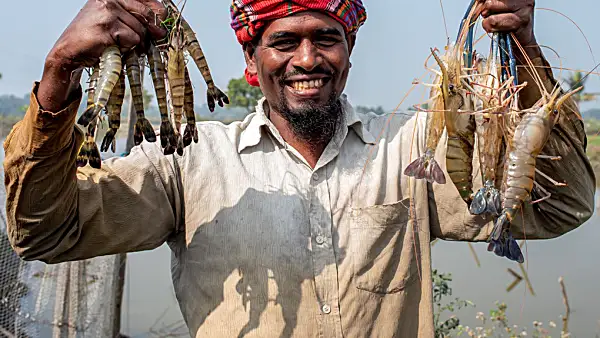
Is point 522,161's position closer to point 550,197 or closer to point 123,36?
point 550,197

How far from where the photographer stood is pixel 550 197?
8.35 feet

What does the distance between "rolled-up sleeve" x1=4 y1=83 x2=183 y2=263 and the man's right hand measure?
4cm

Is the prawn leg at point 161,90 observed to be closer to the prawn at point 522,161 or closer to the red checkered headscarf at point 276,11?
the red checkered headscarf at point 276,11

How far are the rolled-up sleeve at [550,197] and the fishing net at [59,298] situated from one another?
3043mm

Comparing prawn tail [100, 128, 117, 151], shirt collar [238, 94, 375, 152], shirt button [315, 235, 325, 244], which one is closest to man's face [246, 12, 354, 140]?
shirt collar [238, 94, 375, 152]

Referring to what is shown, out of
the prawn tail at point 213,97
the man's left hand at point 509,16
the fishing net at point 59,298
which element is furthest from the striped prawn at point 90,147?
the fishing net at point 59,298

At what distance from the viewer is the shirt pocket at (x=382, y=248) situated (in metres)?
2.65

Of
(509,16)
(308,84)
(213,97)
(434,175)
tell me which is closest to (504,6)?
(509,16)

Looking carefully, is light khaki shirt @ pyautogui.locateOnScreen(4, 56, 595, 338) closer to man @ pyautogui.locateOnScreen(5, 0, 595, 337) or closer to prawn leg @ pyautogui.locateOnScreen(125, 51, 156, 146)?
man @ pyautogui.locateOnScreen(5, 0, 595, 337)

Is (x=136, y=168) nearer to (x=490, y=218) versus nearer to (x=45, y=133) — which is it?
(x=45, y=133)

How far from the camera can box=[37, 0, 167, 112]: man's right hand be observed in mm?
1925

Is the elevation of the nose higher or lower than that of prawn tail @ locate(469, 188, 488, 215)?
higher

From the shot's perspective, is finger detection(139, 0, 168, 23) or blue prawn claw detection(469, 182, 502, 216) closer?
finger detection(139, 0, 168, 23)

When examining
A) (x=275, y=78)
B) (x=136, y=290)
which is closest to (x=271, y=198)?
(x=275, y=78)
